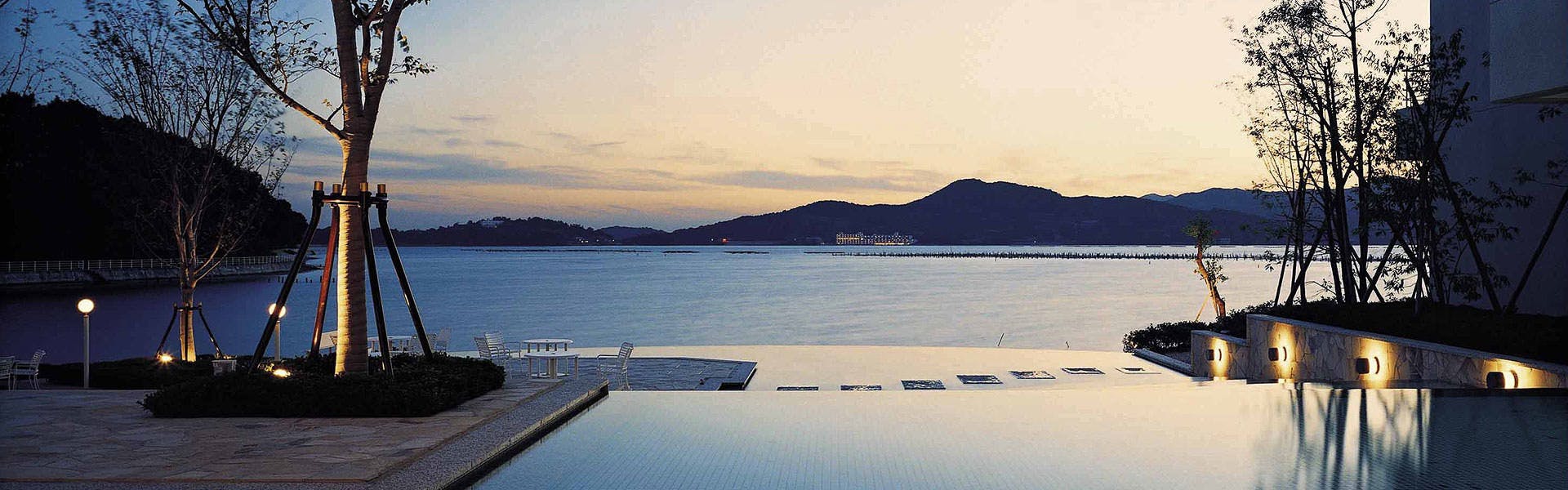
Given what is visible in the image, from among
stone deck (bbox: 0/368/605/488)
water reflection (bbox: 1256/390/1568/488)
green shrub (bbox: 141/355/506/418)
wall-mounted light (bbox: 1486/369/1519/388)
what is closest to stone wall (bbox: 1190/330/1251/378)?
wall-mounted light (bbox: 1486/369/1519/388)

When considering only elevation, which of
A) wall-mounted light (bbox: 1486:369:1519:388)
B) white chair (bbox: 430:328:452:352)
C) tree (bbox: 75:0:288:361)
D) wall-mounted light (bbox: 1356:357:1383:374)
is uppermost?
tree (bbox: 75:0:288:361)

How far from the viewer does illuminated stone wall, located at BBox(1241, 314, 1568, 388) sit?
25.4ft

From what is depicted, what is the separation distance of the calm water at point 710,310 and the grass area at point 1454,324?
16526 millimetres

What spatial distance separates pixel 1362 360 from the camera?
9.73 m

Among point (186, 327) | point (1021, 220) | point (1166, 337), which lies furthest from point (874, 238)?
point (186, 327)

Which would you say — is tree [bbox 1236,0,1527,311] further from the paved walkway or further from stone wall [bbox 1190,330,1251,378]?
the paved walkway

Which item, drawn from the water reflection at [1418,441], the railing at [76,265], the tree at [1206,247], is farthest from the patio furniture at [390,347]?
the railing at [76,265]

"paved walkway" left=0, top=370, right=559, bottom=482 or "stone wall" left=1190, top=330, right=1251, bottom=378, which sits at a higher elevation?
"paved walkway" left=0, top=370, right=559, bottom=482

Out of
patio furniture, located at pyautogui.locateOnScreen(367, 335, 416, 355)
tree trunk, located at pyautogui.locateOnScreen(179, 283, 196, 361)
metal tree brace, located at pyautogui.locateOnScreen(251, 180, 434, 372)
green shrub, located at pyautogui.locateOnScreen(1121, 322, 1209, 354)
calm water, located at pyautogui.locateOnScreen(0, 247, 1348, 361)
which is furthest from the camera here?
calm water, located at pyautogui.locateOnScreen(0, 247, 1348, 361)

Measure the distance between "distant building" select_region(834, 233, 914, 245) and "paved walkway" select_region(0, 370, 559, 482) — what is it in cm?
12405

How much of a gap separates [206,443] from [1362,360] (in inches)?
374

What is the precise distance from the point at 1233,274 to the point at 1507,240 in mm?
75808

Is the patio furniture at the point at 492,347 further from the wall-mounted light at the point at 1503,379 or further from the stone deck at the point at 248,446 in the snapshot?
the wall-mounted light at the point at 1503,379

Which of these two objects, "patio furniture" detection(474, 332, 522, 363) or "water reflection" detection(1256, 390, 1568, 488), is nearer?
"water reflection" detection(1256, 390, 1568, 488)
